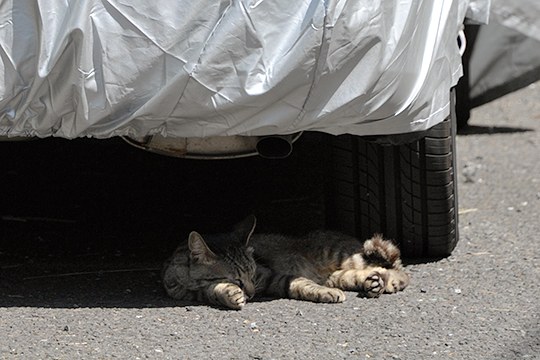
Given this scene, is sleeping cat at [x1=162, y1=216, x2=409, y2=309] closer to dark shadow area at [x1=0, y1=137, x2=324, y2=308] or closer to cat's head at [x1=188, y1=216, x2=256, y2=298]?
cat's head at [x1=188, y1=216, x2=256, y2=298]

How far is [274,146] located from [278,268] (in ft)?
2.21

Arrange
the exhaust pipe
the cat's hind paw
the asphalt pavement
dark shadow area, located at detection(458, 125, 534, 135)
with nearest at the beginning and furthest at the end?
the asphalt pavement
the exhaust pipe
the cat's hind paw
dark shadow area, located at detection(458, 125, 534, 135)

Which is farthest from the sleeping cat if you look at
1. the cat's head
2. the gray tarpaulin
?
the gray tarpaulin

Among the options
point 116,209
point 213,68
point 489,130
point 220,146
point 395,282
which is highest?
point 213,68

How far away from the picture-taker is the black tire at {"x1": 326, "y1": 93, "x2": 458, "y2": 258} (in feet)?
16.3

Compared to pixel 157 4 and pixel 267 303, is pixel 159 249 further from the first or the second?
pixel 157 4

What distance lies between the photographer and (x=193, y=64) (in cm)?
412

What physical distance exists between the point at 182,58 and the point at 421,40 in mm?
975

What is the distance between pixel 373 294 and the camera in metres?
4.73

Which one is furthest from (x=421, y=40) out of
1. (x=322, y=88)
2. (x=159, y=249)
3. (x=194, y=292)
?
(x=159, y=249)

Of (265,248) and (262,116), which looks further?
(265,248)

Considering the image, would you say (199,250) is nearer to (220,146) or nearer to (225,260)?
(225,260)

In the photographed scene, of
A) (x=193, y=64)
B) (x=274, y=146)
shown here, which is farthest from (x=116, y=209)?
(x=193, y=64)

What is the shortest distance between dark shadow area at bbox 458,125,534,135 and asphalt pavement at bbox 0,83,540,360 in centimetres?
142
